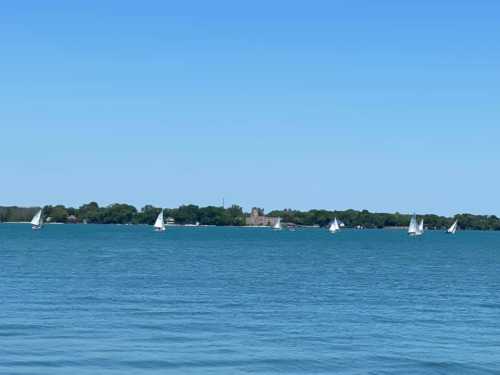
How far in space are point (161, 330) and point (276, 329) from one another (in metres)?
5.36

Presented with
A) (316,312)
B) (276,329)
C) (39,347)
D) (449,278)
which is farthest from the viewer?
(449,278)

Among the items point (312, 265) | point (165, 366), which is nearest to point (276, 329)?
point (165, 366)

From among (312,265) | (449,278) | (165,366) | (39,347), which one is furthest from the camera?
(312,265)

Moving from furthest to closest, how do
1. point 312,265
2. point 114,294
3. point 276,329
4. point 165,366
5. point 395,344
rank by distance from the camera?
point 312,265 < point 114,294 < point 276,329 < point 395,344 < point 165,366

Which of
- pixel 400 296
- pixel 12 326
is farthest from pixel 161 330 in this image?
pixel 400 296

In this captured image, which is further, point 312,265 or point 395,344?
point 312,265

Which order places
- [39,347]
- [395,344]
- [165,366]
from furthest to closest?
1. [395,344]
2. [39,347]
3. [165,366]

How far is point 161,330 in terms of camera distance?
138ft

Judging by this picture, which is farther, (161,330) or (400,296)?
(400,296)

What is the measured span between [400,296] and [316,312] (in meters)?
12.9

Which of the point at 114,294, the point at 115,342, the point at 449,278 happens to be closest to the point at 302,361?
the point at 115,342

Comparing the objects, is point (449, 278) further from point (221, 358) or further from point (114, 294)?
point (221, 358)

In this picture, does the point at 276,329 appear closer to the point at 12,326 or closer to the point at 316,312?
the point at 316,312

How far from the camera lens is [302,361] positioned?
35.8 m
